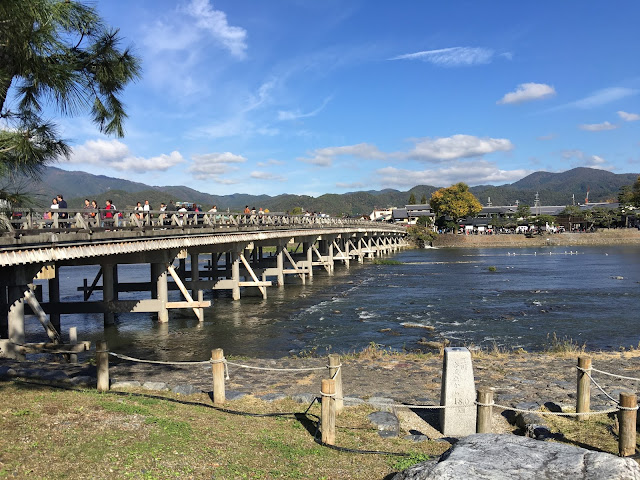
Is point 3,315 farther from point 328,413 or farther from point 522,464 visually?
point 522,464

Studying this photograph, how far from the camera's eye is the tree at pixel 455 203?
100750 millimetres

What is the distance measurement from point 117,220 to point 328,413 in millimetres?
11186

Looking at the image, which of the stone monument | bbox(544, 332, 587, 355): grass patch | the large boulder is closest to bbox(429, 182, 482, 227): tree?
bbox(544, 332, 587, 355): grass patch

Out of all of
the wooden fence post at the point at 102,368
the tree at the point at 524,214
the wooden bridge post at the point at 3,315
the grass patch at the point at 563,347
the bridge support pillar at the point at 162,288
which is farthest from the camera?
the tree at the point at 524,214

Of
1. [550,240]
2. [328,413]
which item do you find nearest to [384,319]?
[328,413]

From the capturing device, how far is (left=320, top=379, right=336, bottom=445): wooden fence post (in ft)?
22.6

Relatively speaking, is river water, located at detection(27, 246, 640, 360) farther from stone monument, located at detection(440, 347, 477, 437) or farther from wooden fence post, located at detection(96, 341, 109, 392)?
stone monument, located at detection(440, 347, 477, 437)

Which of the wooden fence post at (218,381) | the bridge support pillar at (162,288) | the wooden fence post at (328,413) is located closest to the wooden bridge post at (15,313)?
the bridge support pillar at (162,288)

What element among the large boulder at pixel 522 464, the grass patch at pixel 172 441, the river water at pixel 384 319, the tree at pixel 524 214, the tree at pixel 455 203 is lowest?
the river water at pixel 384 319

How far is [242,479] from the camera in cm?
568

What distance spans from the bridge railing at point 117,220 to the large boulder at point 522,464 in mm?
6616

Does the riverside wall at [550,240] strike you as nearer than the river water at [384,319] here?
No

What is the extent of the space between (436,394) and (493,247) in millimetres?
81528

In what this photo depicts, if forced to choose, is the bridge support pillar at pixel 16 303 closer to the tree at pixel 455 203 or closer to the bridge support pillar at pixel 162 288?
the bridge support pillar at pixel 162 288
